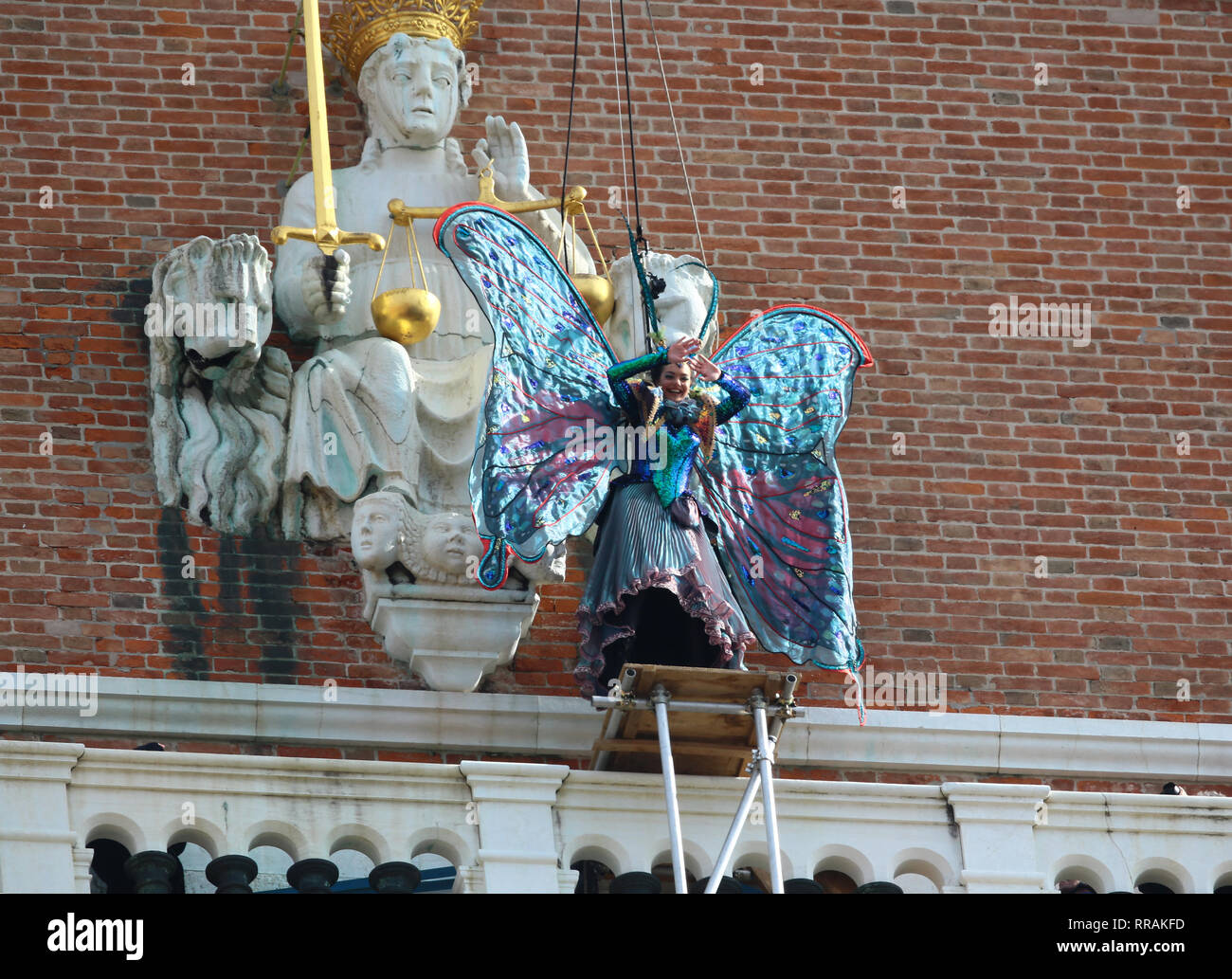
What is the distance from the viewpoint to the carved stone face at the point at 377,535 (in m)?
12.9

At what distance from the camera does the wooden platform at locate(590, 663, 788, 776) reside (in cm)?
1147

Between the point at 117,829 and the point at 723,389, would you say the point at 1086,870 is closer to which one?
the point at 723,389

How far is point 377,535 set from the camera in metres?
12.9

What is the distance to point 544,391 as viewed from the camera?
40.7ft

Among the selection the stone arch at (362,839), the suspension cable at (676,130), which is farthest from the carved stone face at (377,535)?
the stone arch at (362,839)

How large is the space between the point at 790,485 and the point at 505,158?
196cm

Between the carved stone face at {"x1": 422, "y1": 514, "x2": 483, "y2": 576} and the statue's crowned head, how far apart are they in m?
1.77

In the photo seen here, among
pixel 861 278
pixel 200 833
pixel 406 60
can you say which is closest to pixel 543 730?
pixel 200 833

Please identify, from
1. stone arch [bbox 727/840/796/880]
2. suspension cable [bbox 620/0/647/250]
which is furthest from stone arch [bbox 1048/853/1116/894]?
suspension cable [bbox 620/0/647/250]

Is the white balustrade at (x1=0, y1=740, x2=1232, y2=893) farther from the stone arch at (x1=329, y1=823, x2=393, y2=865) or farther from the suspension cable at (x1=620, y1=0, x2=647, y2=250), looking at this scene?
the suspension cable at (x1=620, y1=0, x2=647, y2=250)

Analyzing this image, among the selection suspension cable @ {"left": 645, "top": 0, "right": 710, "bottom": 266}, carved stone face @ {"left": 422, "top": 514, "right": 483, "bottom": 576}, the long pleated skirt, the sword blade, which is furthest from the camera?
suspension cable @ {"left": 645, "top": 0, "right": 710, "bottom": 266}

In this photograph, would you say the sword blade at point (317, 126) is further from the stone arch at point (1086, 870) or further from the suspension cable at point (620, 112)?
the stone arch at point (1086, 870)
